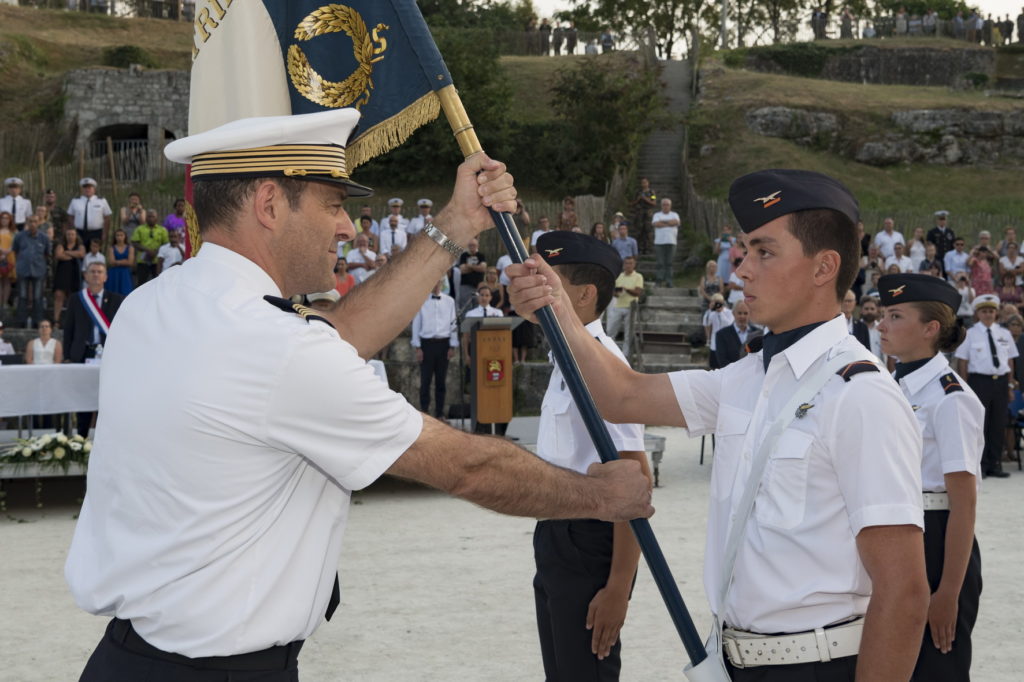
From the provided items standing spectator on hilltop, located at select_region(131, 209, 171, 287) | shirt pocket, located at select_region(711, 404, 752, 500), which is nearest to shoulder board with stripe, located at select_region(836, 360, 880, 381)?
shirt pocket, located at select_region(711, 404, 752, 500)

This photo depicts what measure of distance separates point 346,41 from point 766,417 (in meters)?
1.64

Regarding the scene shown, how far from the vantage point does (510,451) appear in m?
2.46

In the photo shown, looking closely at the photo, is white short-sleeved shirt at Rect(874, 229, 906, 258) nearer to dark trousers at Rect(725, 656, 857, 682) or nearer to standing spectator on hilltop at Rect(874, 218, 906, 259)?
standing spectator on hilltop at Rect(874, 218, 906, 259)

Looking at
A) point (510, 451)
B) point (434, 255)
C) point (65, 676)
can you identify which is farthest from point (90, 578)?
point (65, 676)

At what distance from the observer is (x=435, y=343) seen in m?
14.6

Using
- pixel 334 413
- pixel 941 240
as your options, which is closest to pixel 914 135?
pixel 941 240

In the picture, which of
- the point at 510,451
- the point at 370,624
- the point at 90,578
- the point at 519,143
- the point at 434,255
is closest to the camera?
the point at 90,578

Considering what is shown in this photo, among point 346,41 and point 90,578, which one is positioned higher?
point 346,41

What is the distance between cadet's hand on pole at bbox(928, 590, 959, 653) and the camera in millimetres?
3879

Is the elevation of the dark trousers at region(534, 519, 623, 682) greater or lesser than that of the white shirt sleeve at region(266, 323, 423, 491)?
lesser

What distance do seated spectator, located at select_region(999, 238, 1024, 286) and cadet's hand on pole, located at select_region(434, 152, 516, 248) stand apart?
1951 cm

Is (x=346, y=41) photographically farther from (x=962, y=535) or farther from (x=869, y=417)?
(x=962, y=535)

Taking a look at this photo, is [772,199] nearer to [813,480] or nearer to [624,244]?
[813,480]

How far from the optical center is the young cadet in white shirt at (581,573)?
393 centimetres
